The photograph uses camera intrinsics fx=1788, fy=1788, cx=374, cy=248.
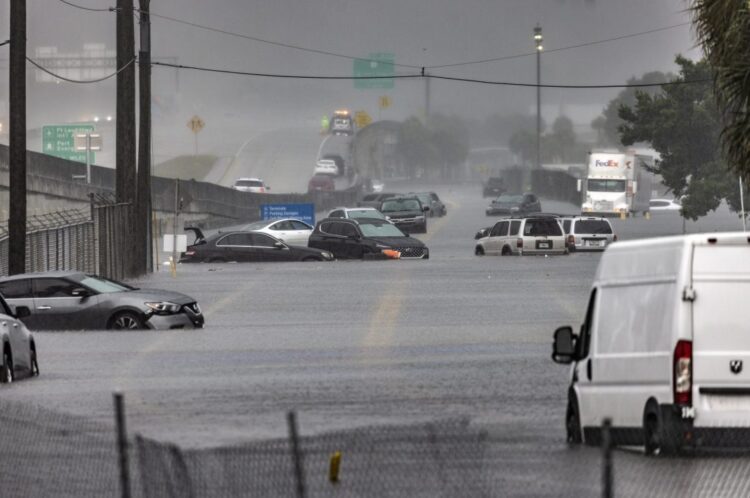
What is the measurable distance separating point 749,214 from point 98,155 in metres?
102

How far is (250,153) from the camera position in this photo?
16838cm

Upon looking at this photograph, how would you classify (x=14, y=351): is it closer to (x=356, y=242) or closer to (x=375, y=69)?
(x=356, y=242)

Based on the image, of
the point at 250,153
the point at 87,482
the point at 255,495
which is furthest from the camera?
the point at 250,153

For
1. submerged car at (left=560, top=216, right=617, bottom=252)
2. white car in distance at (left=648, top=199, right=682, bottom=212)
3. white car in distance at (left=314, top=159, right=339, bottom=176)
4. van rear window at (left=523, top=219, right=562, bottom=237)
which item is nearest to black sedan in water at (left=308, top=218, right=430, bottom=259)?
van rear window at (left=523, top=219, right=562, bottom=237)

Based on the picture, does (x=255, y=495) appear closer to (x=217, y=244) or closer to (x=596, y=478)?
(x=596, y=478)

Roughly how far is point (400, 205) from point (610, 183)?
22703 millimetres

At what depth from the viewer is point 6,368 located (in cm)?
2209

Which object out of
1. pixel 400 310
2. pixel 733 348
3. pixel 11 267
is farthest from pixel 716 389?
pixel 11 267

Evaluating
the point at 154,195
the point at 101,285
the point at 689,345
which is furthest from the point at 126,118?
the point at 689,345

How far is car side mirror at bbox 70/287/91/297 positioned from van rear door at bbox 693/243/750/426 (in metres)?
19.7

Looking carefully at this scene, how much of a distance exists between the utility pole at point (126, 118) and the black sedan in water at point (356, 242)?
8.78m

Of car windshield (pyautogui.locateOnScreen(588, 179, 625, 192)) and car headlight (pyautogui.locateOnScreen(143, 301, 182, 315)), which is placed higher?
car windshield (pyautogui.locateOnScreen(588, 179, 625, 192))

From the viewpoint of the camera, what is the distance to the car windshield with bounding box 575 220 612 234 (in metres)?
60.5

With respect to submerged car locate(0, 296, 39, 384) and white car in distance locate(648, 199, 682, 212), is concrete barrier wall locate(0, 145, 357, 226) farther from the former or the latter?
submerged car locate(0, 296, 39, 384)
